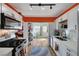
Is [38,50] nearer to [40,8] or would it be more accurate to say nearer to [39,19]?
[39,19]

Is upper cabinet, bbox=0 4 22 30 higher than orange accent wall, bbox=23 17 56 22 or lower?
lower

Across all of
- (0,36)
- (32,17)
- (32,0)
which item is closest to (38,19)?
(32,17)

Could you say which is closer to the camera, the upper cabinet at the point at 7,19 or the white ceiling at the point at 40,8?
the upper cabinet at the point at 7,19

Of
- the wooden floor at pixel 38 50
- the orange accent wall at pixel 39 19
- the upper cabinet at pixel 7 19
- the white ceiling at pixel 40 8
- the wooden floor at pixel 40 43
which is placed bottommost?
the wooden floor at pixel 38 50

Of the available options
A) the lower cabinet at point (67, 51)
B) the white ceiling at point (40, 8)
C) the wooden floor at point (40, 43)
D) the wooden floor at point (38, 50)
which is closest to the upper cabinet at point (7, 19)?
the white ceiling at point (40, 8)

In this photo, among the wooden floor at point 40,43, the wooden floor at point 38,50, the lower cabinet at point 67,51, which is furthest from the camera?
the wooden floor at point 40,43

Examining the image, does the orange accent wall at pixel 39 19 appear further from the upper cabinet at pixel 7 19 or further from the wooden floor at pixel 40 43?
the upper cabinet at pixel 7 19

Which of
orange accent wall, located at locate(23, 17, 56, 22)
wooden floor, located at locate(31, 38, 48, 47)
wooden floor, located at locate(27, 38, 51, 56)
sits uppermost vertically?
orange accent wall, located at locate(23, 17, 56, 22)

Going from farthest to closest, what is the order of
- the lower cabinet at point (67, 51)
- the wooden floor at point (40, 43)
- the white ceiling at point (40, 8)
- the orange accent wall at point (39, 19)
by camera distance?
1. the wooden floor at point (40, 43)
2. the orange accent wall at point (39, 19)
3. the white ceiling at point (40, 8)
4. the lower cabinet at point (67, 51)

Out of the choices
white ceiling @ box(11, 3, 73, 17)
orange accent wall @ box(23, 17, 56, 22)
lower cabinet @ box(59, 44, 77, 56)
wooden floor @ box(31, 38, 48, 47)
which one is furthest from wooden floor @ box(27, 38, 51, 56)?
lower cabinet @ box(59, 44, 77, 56)

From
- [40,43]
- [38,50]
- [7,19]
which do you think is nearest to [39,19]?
[40,43]

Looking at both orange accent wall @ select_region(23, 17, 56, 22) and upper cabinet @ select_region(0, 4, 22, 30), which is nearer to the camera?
upper cabinet @ select_region(0, 4, 22, 30)

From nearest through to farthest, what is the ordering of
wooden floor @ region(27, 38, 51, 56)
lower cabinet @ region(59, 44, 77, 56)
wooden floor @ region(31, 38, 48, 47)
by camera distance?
1. lower cabinet @ region(59, 44, 77, 56)
2. wooden floor @ region(27, 38, 51, 56)
3. wooden floor @ region(31, 38, 48, 47)

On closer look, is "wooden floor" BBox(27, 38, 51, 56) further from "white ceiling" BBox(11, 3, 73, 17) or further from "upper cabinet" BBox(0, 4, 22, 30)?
"upper cabinet" BBox(0, 4, 22, 30)
